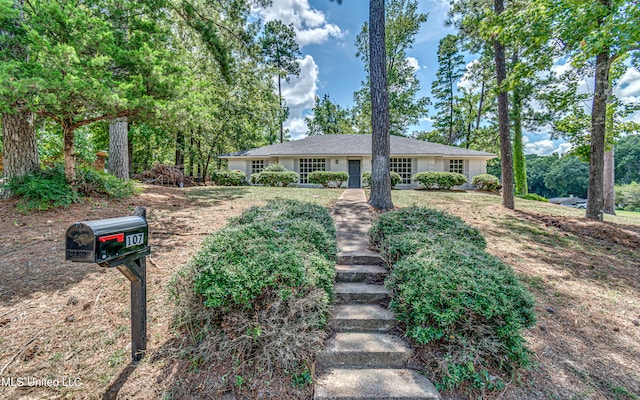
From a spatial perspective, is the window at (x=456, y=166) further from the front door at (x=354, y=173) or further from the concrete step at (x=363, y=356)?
the concrete step at (x=363, y=356)

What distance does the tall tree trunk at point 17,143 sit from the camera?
5.19 metres

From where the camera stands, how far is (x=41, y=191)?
5066 millimetres

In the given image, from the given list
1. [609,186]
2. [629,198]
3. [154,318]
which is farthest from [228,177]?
[629,198]

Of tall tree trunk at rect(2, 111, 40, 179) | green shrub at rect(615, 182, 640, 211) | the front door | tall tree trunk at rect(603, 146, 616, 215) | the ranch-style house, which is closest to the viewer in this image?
tall tree trunk at rect(2, 111, 40, 179)

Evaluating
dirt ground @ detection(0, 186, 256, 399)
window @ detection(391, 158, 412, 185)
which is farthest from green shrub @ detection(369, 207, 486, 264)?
window @ detection(391, 158, 412, 185)

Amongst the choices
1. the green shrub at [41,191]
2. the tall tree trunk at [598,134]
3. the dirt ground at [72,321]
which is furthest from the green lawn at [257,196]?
the tall tree trunk at [598,134]

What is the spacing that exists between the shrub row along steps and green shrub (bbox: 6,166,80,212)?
586 cm

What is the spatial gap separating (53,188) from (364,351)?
22.1 ft

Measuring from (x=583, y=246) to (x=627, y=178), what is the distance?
56167 mm

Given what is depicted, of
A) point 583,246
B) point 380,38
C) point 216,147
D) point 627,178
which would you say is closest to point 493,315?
point 583,246

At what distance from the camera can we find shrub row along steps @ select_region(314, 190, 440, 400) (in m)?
1.86

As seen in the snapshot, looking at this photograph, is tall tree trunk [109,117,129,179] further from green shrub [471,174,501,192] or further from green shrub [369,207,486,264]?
green shrub [471,174,501,192]

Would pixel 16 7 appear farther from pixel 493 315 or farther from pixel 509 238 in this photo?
pixel 509 238

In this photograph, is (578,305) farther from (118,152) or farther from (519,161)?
(519,161)
